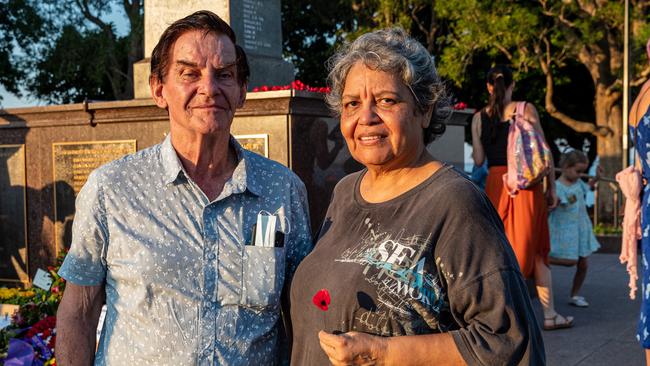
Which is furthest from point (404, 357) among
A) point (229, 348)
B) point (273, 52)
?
point (273, 52)

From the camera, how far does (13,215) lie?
7.93m

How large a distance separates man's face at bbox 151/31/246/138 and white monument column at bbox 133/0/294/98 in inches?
220

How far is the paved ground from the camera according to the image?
5.61 metres

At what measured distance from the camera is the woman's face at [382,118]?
2.38 m

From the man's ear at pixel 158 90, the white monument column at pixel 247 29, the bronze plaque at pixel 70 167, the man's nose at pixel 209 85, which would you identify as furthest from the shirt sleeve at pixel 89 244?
the white monument column at pixel 247 29

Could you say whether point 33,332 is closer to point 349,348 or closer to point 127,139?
point 127,139

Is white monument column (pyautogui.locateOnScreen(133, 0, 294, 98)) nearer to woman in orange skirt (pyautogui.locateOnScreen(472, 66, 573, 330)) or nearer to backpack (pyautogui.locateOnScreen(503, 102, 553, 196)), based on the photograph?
woman in orange skirt (pyautogui.locateOnScreen(472, 66, 573, 330))

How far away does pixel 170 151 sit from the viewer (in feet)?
8.48

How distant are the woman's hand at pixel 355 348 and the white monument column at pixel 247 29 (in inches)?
245

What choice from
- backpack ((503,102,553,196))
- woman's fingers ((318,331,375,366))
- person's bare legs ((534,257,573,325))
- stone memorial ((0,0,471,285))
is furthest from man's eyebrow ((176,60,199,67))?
person's bare legs ((534,257,573,325))

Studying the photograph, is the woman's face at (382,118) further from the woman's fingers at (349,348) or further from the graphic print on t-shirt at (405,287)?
the woman's fingers at (349,348)

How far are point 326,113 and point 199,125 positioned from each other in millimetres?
4089

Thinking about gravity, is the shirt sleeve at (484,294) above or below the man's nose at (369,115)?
below

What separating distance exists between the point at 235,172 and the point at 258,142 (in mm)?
3840
